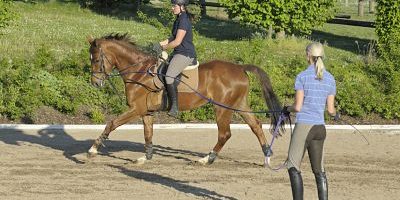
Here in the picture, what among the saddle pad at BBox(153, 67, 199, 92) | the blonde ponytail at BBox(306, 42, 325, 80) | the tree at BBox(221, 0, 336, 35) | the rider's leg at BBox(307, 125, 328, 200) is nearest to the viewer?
the blonde ponytail at BBox(306, 42, 325, 80)

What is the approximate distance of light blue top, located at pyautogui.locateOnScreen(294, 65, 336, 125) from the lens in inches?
319

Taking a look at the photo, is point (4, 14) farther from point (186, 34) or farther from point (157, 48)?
point (186, 34)

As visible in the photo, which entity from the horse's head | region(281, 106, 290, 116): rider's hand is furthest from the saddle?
region(281, 106, 290, 116): rider's hand

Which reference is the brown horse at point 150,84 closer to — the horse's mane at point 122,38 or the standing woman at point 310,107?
the horse's mane at point 122,38

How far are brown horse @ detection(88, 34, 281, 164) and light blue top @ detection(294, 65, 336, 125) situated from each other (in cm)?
393

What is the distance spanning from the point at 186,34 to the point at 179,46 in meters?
0.23

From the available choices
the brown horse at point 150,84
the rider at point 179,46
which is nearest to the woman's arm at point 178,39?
the rider at point 179,46

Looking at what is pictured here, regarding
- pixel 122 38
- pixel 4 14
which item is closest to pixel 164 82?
pixel 122 38

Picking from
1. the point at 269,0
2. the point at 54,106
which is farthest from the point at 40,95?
the point at 269,0

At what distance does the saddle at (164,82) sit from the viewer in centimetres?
1224

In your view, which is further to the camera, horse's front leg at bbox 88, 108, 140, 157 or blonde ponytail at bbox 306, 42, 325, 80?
horse's front leg at bbox 88, 108, 140, 157

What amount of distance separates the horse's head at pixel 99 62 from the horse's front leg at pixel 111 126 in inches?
23.8

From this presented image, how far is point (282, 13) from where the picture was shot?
28.0m

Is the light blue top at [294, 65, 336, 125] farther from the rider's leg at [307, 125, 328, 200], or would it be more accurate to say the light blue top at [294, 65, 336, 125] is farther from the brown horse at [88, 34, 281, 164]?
the brown horse at [88, 34, 281, 164]
